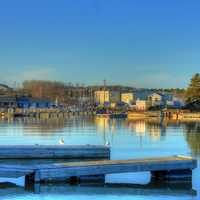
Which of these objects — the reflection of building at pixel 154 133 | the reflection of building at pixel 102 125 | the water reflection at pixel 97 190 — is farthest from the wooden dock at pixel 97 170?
the reflection of building at pixel 102 125

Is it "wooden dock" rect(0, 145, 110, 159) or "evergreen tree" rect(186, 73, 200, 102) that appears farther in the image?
"evergreen tree" rect(186, 73, 200, 102)

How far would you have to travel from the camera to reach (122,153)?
35.1m

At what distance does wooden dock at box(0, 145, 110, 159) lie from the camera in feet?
104

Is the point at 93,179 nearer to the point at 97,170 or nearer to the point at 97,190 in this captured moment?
the point at 97,170

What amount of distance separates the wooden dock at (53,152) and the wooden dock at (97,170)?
27.4 ft

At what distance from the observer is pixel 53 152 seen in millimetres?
31828

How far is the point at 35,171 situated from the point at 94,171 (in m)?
2.36

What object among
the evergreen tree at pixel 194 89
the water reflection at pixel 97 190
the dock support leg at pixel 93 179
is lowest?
the water reflection at pixel 97 190

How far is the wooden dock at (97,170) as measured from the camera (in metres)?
21.8

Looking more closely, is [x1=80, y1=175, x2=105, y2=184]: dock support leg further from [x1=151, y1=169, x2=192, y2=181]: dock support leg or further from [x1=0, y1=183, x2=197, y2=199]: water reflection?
[x1=151, y1=169, x2=192, y2=181]: dock support leg

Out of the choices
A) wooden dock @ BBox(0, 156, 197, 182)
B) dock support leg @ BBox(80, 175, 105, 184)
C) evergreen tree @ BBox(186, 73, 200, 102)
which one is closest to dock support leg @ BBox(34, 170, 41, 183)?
wooden dock @ BBox(0, 156, 197, 182)

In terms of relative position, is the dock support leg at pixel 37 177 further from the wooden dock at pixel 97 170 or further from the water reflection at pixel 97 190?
the water reflection at pixel 97 190

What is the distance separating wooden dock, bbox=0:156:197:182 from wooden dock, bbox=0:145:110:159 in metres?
8.36

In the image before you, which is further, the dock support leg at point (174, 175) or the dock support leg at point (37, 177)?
the dock support leg at point (174, 175)
